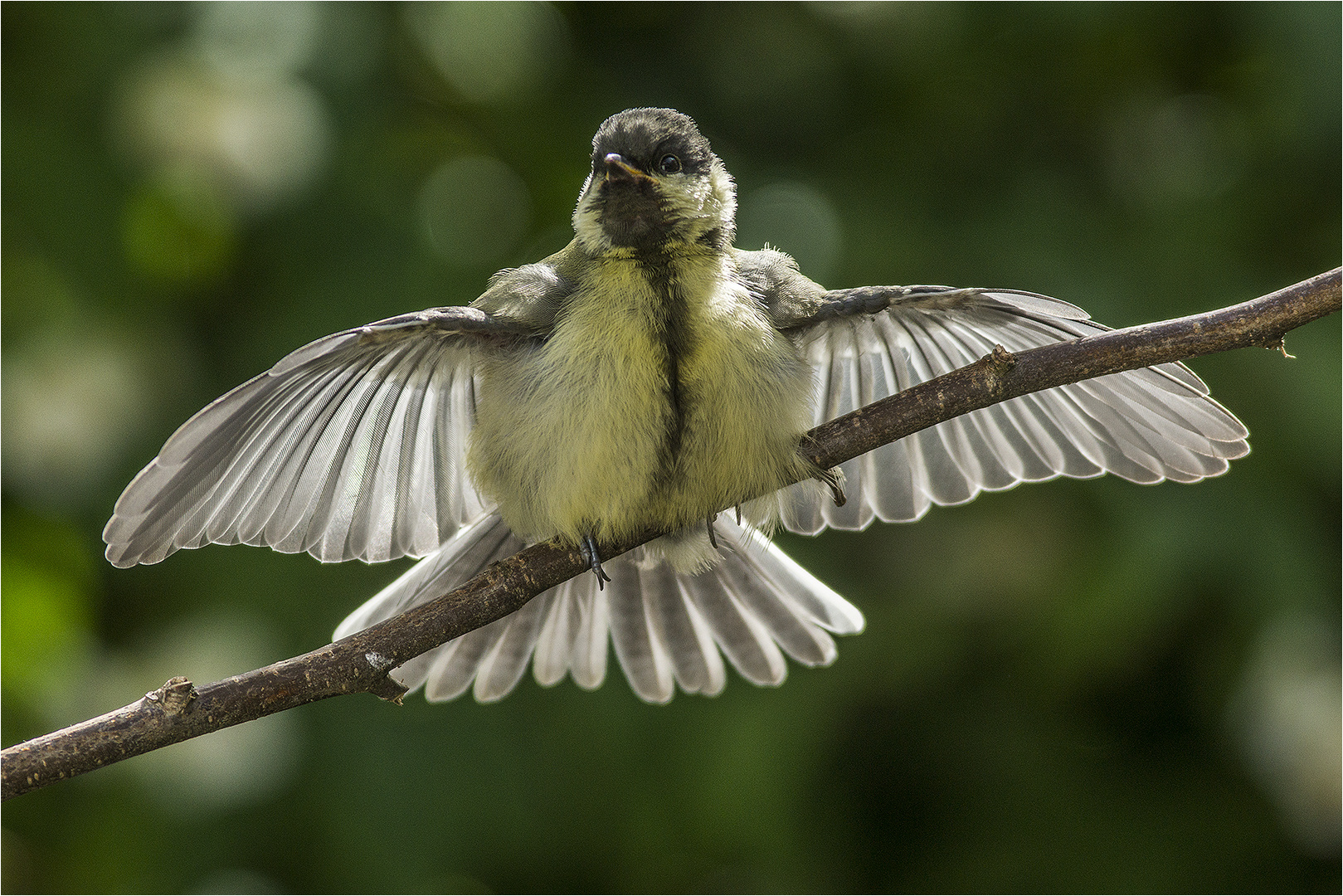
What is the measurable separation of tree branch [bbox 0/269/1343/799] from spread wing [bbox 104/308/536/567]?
1.93 ft

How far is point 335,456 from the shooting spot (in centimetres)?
302

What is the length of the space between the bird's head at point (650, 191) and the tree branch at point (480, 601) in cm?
79

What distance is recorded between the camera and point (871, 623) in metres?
3.73

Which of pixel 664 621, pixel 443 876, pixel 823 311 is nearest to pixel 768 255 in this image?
pixel 823 311

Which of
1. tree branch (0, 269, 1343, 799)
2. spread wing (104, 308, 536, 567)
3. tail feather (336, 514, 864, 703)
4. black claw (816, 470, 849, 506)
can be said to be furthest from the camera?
tail feather (336, 514, 864, 703)

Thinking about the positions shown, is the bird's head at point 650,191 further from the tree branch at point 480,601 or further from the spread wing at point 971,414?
the tree branch at point 480,601

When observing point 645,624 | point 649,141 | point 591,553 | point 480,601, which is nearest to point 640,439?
point 591,553

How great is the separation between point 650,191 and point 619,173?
95 mm

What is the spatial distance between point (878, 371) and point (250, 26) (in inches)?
92.9

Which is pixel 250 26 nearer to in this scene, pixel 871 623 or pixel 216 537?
pixel 216 537

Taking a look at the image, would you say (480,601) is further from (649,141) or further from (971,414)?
(971,414)

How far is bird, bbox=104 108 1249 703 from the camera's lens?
2.66 metres

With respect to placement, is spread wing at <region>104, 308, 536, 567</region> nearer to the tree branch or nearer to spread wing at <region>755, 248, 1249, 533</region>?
the tree branch

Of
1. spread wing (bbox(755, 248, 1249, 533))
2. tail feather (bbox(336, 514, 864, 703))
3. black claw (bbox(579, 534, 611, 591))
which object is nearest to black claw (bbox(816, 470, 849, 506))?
spread wing (bbox(755, 248, 1249, 533))
